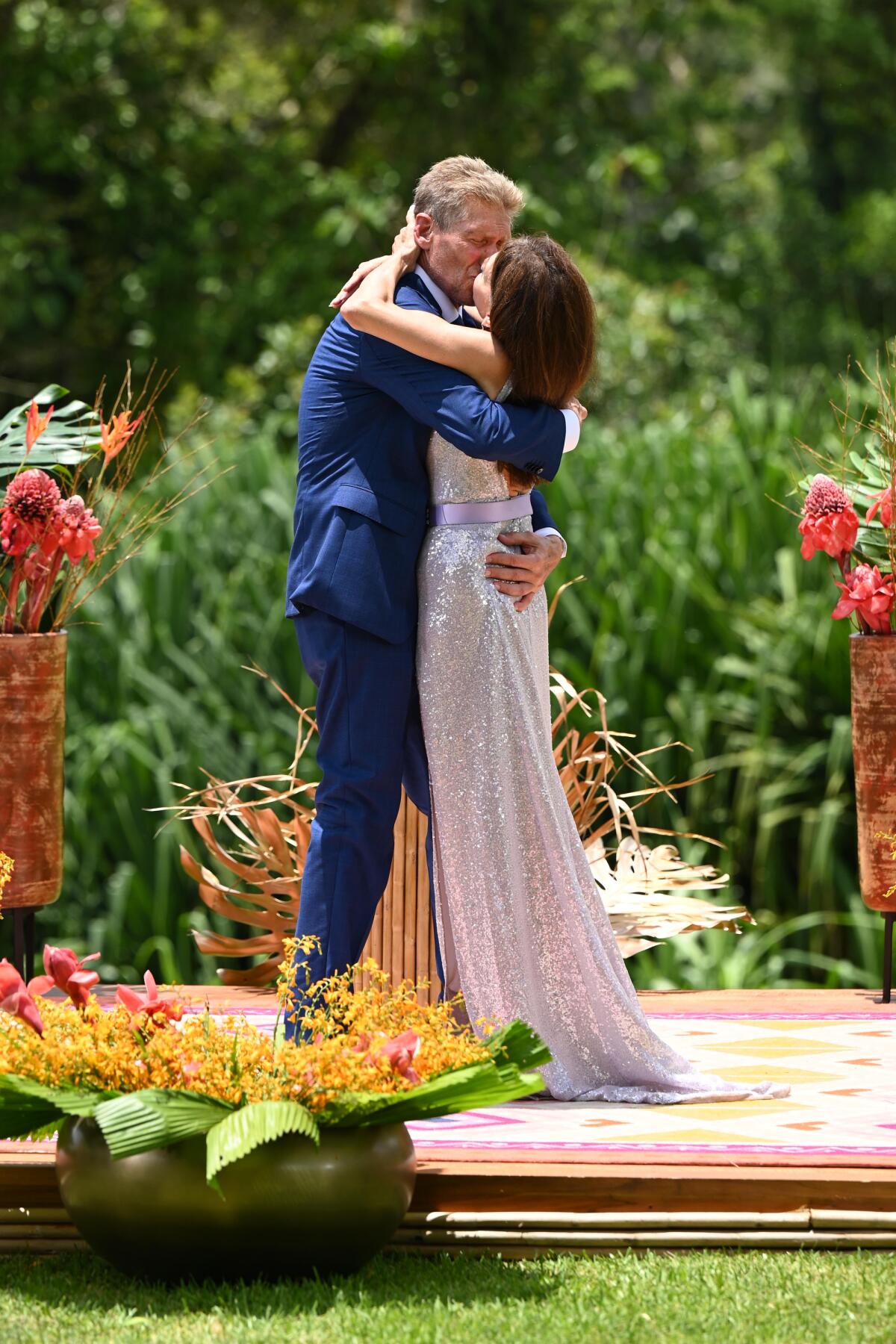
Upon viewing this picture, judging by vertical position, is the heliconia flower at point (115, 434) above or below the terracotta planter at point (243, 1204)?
above

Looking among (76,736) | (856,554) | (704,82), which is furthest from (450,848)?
(704,82)

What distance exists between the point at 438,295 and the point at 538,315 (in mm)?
227

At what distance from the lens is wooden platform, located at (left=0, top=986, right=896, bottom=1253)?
94.5 inches

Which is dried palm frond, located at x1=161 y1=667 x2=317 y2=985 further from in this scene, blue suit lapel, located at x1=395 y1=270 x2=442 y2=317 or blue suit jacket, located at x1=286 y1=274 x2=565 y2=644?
blue suit lapel, located at x1=395 y1=270 x2=442 y2=317

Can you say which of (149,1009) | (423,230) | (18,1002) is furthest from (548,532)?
(18,1002)

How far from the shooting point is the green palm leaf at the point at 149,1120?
6.97ft

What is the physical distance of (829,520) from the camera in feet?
12.2

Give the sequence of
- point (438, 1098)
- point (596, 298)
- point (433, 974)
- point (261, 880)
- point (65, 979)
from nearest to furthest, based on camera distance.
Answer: point (438, 1098) → point (65, 979) → point (433, 974) → point (261, 880) → point (596, 298)

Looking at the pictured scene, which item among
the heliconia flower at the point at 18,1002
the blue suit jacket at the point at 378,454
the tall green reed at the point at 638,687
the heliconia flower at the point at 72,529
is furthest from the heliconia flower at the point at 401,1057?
the tall green reed at the point at 638,687

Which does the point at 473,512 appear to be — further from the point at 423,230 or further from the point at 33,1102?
the point at 33,1102

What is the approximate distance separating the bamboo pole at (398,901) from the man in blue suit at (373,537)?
0.67 meters

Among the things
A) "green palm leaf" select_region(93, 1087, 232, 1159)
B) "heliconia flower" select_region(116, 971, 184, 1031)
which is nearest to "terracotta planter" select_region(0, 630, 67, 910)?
"heliconia flower" select_region(116, 971, 184, 1031)

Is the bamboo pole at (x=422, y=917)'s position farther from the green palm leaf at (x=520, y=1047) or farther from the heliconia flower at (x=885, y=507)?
the green palm leaf at (x=520, y=1047)

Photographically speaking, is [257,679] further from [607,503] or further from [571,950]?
[571,950]
